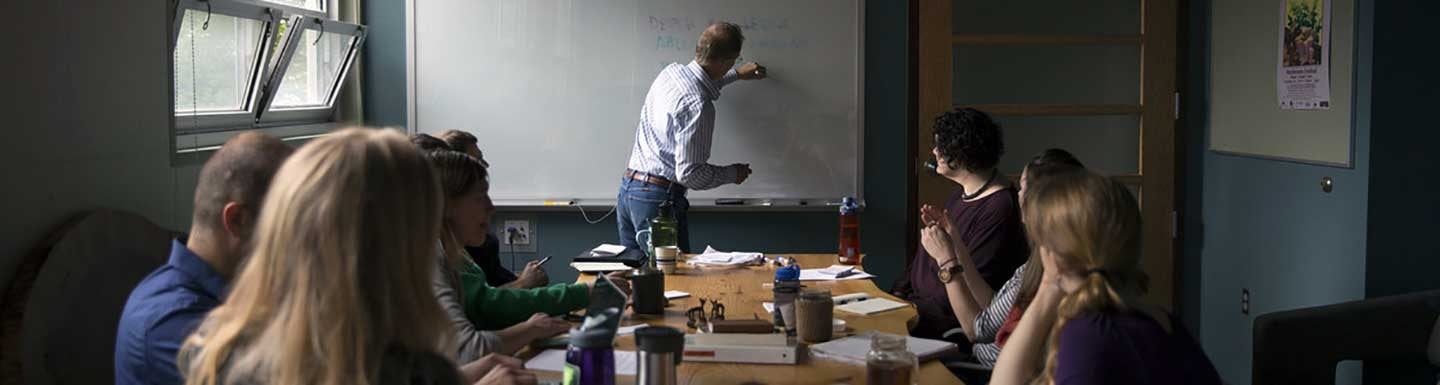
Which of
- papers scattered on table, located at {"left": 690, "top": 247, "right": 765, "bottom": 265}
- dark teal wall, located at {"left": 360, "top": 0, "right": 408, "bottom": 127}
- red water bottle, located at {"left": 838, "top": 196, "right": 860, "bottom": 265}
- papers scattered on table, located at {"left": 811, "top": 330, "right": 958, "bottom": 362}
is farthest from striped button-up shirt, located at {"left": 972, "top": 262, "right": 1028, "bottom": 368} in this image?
dark teal wall, located at {"left": 360, "top": 0, "right": 408, "bottom": 127}

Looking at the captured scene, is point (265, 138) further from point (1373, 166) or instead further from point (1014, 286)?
point (1373, 166)

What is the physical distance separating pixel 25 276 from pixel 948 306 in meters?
2.40

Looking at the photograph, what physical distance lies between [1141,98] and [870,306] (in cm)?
286

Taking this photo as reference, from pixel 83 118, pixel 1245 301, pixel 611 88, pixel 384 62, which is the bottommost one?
pixel 1245 301

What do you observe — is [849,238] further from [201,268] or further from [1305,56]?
[201,268]

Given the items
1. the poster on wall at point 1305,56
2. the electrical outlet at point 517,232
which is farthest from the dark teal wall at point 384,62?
the poster on wall at point 1305,56

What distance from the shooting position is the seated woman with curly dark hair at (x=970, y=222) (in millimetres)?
3836

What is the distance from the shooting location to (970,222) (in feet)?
13.1

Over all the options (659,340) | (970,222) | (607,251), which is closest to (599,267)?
(607,251)

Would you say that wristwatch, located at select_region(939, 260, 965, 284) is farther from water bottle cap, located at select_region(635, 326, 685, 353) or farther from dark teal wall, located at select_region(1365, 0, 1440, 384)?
dark teal wall, located at select_region(1365, 0, 1440, 384)

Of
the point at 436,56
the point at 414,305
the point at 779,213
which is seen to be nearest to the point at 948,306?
the point at 779,213

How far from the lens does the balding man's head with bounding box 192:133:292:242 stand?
2068 millimetres

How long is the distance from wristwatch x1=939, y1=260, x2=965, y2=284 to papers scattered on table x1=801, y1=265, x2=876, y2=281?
1.98 ft

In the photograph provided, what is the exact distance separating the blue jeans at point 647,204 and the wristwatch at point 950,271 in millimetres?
1957
